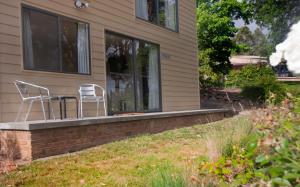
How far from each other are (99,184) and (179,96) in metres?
9.25

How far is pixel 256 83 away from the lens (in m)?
19.4

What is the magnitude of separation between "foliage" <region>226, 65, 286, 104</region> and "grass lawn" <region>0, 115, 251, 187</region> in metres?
8.08

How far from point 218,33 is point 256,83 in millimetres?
5568

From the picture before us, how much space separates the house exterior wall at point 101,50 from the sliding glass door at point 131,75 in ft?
→ 0.84

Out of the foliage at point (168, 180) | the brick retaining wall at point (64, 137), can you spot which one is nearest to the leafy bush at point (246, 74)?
the brick retaining wall at point (64, 137)

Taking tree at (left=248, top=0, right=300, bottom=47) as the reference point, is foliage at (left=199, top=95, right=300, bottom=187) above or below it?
below

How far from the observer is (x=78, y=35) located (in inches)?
356

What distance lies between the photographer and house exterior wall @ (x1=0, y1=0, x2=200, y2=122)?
7.24 meters

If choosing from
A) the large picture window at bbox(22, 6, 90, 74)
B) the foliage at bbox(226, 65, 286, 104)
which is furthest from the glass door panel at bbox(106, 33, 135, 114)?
the foliage at bbox(226, 65, 286, 104)

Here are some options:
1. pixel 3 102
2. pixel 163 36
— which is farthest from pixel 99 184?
pixel 163 36

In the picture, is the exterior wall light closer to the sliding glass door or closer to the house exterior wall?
the house exterior wall

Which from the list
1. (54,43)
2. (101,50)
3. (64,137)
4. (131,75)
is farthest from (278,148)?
(131,75)

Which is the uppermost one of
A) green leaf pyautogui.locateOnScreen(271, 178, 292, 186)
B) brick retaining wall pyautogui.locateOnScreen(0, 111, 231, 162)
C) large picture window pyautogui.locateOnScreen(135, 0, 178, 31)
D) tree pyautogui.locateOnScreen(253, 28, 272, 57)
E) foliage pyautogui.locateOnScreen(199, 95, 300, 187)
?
tree pyautogui.locateOnScreen(253, 28, 272, 57)

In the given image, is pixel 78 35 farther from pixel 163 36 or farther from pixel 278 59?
pixel 278 59
